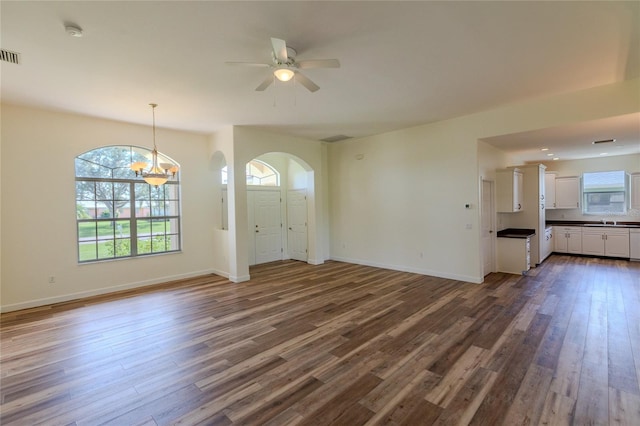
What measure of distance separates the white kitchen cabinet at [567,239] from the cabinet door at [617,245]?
1.79ft

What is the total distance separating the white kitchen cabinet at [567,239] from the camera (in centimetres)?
800

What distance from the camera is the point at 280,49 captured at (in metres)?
2.59

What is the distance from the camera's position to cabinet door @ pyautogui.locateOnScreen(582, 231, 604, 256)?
7664 mm

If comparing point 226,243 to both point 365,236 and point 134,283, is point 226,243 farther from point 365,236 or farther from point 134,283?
point 365,236

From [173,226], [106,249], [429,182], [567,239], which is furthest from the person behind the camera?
[567,239]

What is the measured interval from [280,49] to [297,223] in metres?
6.08

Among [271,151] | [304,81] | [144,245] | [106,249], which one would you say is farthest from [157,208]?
[304,81]

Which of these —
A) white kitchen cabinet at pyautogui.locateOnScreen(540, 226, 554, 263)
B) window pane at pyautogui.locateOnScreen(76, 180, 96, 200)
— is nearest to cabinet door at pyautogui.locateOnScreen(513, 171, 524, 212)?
white kitchen cabinet at pyautogui.locateOnScreen(540, 226, 554, 263)

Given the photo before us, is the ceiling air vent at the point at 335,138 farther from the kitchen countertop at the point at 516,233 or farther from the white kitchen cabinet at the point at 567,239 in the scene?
the white kitchen cabinet at the point at 567,239

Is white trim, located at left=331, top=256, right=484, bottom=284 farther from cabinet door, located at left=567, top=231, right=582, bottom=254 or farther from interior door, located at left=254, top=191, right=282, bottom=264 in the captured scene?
cabinet door, located at left=567, top=231, right=582, bottom=254

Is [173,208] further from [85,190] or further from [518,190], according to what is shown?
[518,190]

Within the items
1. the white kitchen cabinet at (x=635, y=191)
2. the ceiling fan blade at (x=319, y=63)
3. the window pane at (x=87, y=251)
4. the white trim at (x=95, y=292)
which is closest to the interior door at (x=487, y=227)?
the ceiling fan blade at (x=319, y=63)

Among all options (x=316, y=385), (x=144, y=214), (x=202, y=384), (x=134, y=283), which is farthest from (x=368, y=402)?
(x=144, y=214)

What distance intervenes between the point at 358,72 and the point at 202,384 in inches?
147
